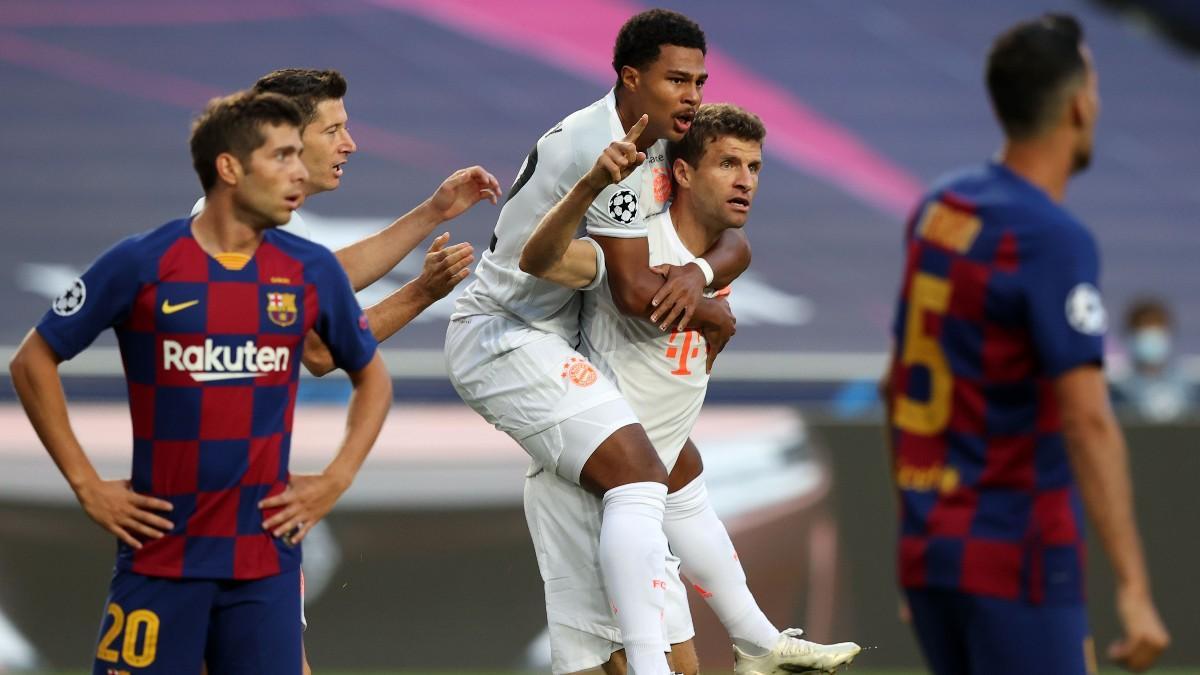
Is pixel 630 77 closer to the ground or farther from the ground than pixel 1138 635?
farther from the ground

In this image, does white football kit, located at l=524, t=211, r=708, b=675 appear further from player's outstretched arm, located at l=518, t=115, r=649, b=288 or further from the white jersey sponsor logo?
player's outstretched arm, located at l=518, t=115, r=649, b=288

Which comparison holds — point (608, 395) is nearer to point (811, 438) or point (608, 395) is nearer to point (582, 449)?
point (582, 449)

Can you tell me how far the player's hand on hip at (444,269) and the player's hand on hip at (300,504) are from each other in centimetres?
105

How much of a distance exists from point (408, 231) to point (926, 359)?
2226 mm

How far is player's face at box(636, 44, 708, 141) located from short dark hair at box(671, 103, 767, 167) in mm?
135

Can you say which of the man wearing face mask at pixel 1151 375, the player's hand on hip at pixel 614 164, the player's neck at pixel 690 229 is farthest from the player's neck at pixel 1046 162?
the man wearing face mask at pixel 1151 375

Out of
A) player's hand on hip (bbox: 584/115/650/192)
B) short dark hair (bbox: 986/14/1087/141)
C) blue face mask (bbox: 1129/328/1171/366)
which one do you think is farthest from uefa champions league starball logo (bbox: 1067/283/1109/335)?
blue face mask (bbox: 1129/328/1171/366)

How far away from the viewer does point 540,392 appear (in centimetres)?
491

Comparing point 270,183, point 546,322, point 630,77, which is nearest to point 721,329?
point 546,322

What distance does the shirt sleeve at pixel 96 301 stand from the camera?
380 cm

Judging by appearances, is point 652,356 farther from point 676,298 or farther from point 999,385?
point 999,385

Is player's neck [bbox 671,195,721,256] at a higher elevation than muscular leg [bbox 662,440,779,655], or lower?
higher

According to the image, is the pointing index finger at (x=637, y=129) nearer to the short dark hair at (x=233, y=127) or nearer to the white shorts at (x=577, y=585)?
the short dark hair at (x=233, y=127)

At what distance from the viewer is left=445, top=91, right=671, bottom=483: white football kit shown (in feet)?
15.8
